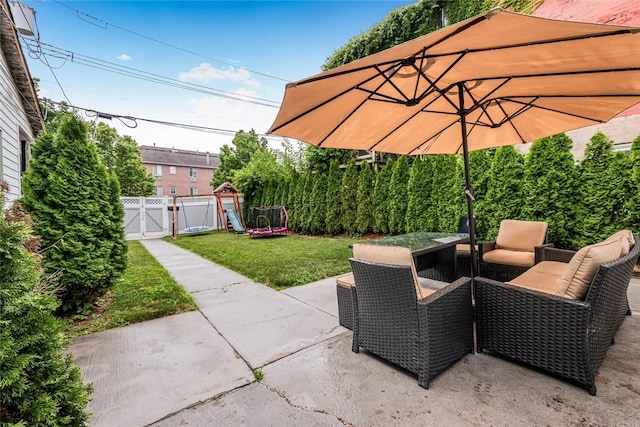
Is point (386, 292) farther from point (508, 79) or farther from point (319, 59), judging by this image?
point (319, 59)

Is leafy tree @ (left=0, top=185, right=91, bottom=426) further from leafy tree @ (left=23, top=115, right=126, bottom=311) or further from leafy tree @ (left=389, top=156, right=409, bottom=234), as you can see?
leafy tree @ (left=389, top=156, right=409, bottom=234)

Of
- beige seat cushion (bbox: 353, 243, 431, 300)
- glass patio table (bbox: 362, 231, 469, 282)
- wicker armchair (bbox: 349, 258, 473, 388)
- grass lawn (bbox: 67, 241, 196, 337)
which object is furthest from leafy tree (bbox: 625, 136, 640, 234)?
grass lawn (bbox: 67, 241, 196, 337)

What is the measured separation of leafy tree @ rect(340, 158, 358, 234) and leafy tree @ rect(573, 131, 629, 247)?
5546mm

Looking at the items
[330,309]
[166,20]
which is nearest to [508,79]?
[330,309]

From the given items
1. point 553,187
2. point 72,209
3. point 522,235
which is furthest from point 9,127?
point 553,187

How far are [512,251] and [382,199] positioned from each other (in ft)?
15.0

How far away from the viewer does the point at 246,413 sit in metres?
1.61

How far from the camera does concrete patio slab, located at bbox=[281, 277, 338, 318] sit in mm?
3227

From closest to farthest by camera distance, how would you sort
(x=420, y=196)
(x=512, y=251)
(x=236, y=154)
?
(x=512, y=251), (x=420, y=196), (x=236, y=154)

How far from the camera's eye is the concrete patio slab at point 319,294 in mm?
3227

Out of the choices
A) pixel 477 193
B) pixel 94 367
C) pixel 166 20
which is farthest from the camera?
pixel 166 20

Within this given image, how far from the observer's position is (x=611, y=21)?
5.54 meters

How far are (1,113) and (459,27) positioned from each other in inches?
242

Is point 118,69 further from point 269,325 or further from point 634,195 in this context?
point 634,195
